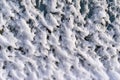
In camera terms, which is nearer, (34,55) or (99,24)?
(34,55)

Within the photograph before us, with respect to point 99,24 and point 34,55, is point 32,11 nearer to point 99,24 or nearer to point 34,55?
point 34,55

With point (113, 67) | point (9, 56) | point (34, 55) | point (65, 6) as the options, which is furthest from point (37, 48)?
point (113, 67)

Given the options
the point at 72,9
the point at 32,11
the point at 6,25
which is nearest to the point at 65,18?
the point at 72,9

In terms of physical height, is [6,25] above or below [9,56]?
above

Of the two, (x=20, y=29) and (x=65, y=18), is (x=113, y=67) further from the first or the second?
(x=20, y=29)

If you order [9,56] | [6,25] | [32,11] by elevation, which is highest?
[32,11]

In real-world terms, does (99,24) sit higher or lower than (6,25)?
higher
